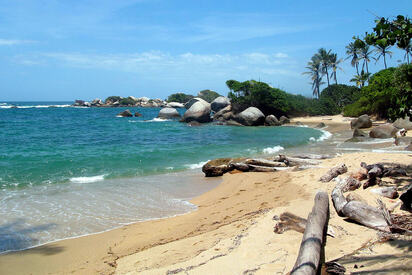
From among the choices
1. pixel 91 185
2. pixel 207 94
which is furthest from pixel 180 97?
pixel 91 185

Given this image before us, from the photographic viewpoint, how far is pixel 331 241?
4.58 m

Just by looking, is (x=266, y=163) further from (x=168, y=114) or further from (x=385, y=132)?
(x=168, y=114)

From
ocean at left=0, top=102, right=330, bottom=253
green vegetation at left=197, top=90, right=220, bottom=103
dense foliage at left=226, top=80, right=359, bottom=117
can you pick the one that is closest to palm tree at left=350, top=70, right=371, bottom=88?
dense foliage at left=226, top=80, right=359, bottom=117

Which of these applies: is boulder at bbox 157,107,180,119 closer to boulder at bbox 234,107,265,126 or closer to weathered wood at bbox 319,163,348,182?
boulder at bbox 234,107,265,126

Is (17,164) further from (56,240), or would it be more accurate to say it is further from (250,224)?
(250,224)

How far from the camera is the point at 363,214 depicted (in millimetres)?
5125

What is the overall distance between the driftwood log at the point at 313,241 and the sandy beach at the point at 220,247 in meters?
0.23

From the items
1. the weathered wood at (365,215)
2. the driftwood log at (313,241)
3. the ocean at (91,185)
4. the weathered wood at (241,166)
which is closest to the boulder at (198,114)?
the ocean at (91,185)

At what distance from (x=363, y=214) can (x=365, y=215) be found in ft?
0.15

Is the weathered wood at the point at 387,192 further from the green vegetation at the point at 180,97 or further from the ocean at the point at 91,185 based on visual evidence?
the green vegetation at the point at 180,97

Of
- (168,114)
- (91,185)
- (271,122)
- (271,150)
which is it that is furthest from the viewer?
(168,114)

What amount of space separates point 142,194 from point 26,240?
3.52m

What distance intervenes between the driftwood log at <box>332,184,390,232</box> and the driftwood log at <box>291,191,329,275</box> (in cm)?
30

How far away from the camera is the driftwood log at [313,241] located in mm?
3482
